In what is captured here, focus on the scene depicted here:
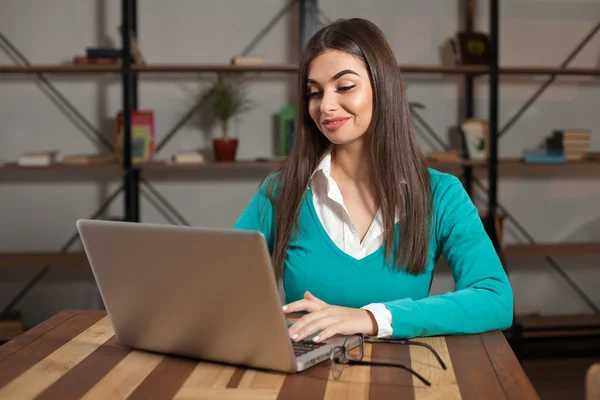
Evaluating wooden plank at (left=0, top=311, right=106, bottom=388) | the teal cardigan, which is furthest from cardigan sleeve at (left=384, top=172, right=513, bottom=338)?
wooden plank at (left=0, top=311, right=106, bottom=388)

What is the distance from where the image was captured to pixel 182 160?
369cm

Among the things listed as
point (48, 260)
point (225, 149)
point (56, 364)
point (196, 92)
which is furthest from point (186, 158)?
point (56, 364)

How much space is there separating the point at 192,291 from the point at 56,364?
28 cm

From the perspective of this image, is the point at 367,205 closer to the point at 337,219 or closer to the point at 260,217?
A: the point at 337,219

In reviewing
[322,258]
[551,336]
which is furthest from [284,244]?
[551,336]

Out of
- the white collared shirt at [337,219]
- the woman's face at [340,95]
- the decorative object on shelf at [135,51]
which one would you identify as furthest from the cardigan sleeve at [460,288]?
the decorative object on shelf at [135,51]

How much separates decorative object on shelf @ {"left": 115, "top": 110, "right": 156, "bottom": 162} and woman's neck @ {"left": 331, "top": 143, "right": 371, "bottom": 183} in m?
1.92

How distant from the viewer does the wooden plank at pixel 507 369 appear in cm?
112

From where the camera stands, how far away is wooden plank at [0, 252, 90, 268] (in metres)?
3.72

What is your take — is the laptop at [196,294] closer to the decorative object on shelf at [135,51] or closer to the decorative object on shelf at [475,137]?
the decorative object on shelf at [135,51]

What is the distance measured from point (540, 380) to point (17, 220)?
2.63 metres

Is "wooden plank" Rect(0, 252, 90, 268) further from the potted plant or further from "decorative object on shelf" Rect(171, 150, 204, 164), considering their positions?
the potted plant

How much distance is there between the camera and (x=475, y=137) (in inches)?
152

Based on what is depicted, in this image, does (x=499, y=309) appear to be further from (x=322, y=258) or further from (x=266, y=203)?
(x=266, y=203)
